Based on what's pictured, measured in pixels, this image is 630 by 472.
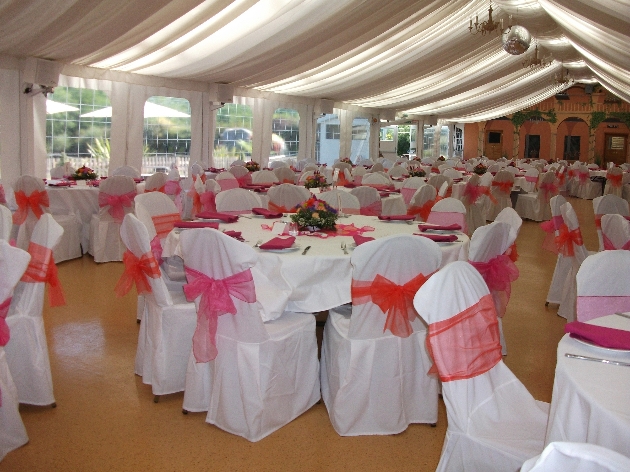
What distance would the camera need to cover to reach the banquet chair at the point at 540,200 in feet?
38.2

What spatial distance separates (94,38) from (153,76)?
3205 millimetres

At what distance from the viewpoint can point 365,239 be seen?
378 cm

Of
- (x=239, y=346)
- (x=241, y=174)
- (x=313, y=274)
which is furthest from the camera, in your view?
(x=241, y=174)

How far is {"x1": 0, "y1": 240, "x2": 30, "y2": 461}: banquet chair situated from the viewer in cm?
279

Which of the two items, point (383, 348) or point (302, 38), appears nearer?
point (383, 348)

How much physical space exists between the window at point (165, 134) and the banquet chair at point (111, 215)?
4.48 meters

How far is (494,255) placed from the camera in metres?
3.80

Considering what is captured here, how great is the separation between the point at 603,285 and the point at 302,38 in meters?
6.63

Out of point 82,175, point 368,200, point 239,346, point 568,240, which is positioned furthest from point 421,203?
point 239,346

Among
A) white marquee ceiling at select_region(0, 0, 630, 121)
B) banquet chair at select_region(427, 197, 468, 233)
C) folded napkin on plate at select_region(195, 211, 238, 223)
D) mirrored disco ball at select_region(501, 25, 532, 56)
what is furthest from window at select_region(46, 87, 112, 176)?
banquet chair at select_region(427, 197, 468, 233)

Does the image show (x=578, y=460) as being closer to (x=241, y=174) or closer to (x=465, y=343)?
(x=465, y=343)

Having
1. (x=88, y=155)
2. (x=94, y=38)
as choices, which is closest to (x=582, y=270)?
(x=94, y=38)

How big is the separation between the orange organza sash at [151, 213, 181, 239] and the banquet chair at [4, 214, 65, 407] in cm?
140

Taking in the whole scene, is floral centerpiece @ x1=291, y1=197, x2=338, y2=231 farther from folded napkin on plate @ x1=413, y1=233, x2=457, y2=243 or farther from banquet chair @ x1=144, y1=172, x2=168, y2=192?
banquet chair @ x1=144, y1=172, x2=168, y2=192
